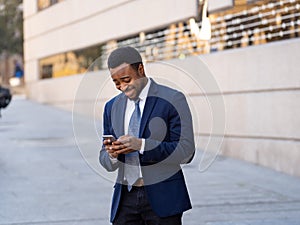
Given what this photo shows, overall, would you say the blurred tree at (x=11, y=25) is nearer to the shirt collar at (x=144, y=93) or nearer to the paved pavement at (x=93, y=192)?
the paved pavement at (x=93, y=192)

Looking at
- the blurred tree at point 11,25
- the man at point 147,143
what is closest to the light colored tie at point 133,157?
the man at point 147,143

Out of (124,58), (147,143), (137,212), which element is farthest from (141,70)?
(137,212)

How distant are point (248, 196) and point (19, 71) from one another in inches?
1965

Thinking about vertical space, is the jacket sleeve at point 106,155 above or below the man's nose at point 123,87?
below

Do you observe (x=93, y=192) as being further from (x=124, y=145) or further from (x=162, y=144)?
(x=124, y=145)

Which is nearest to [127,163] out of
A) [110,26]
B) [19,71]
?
[110,26]

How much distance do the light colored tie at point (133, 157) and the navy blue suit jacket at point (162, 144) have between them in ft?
0.09

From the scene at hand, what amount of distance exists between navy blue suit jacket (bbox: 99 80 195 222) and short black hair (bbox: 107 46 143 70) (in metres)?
0.18

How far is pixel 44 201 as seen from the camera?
355 inches

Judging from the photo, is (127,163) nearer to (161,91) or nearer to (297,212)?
(161,91)

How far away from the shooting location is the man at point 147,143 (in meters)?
3.75

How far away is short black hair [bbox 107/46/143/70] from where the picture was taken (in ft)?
12.3

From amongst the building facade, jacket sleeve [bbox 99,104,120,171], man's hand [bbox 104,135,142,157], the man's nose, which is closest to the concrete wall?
the building facade

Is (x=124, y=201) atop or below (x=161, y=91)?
below
